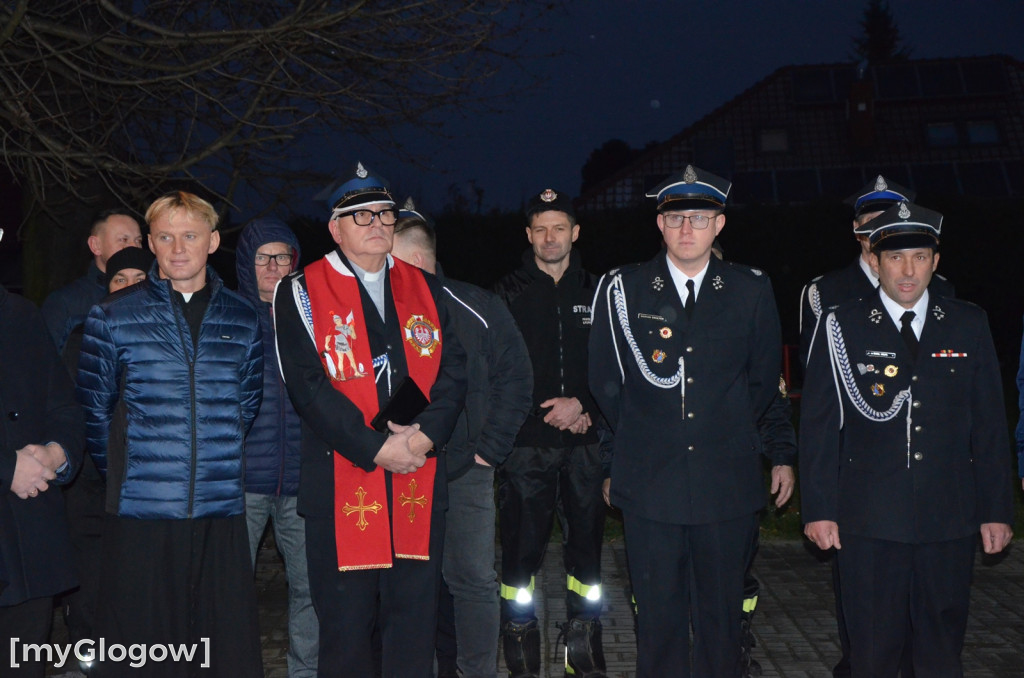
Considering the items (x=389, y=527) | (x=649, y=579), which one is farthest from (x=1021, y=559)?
(x=389, y=527)

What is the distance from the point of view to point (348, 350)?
13.4 feet

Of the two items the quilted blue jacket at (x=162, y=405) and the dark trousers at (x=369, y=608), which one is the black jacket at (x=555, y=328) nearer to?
the dark trousers at (x=369, y=608)

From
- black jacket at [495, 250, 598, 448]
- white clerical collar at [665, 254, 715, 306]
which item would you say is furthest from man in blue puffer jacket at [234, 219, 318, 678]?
white clerical collar at [665, 254, 715, 306]

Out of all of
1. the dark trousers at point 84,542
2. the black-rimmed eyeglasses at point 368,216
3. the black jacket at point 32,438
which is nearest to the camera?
the black jacket at point 32,438

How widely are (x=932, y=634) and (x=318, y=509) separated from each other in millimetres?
2534

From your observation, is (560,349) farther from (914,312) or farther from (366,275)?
(914,312)

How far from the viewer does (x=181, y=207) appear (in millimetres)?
4199

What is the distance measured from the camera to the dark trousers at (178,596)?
12.8 ft

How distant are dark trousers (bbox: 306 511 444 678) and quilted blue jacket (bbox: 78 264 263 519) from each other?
45 centimetres

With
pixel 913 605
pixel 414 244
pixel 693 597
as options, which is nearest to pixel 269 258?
pixel 414 244

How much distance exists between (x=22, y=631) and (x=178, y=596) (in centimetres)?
58

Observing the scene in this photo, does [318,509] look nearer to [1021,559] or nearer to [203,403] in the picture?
[203,403]

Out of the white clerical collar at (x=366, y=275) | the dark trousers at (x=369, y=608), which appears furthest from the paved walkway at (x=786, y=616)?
the white clerical collar at (x=366, y=275)

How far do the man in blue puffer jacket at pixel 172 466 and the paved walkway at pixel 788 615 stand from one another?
137 cm
